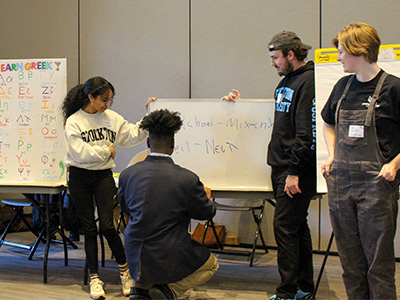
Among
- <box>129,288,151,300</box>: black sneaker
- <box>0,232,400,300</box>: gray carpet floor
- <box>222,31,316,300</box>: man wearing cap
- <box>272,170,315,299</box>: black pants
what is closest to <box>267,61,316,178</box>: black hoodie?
<box>222,31,316,300</box>: man wearing cap

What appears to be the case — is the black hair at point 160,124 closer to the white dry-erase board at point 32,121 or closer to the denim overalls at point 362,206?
the denim overalls at point 362,206

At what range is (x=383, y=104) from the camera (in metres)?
2.09

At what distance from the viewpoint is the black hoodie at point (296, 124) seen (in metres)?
2.69

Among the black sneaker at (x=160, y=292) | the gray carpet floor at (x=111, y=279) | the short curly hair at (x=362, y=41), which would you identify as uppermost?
the short curly hair at (x=362, y=41)

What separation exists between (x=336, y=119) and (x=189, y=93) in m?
2.57

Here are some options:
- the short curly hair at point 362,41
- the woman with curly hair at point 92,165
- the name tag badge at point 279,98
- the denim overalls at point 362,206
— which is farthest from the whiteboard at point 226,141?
the short curly hair at point 362,41

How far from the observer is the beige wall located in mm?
4262

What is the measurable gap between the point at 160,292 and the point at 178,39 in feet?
9.81

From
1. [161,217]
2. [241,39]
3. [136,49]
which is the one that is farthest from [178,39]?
[161,217]

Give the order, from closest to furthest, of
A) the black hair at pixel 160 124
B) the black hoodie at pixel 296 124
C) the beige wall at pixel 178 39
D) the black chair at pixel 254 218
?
the black hair at pixel 160 124 → the black hoodie at pixel 296 124 → the black chair at pixel 254 218 → the beige wall at pixel 178 39

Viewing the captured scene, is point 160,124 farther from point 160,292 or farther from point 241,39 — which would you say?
point 241,39

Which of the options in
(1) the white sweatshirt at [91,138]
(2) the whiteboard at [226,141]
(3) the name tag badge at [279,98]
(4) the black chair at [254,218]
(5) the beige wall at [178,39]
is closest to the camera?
(3) the name tag badge at [279,98]

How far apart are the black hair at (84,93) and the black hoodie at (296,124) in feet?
3.90

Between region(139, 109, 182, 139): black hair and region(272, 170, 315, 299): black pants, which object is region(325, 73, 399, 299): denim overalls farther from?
region(139, 109, 182, 139): black hair
